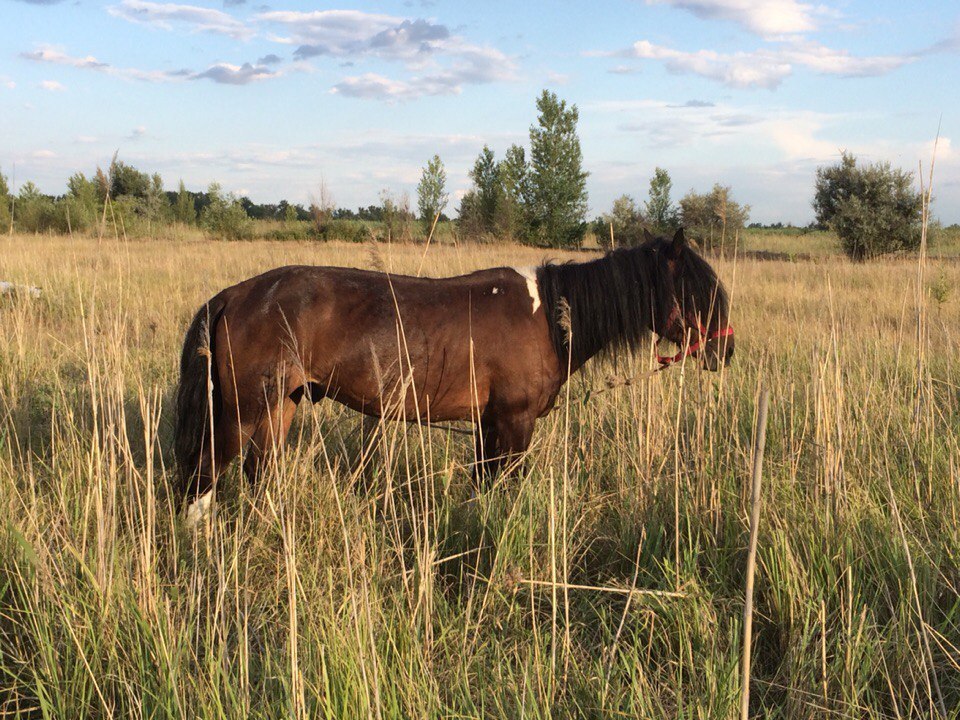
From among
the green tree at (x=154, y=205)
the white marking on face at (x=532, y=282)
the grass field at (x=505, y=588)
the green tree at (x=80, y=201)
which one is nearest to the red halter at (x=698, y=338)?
the grass field at (x=505, y=588)

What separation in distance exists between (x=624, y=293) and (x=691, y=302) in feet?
1.14

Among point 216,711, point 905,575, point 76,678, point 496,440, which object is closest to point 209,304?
point 496,440

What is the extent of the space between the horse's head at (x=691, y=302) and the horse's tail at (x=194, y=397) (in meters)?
2.21

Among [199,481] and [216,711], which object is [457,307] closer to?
[199,481]

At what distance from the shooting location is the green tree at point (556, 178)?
128ft

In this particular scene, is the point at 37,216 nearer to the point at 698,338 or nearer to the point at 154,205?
the point at 154,205

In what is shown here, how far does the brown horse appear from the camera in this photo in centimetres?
315

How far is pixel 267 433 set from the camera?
10.9 ft

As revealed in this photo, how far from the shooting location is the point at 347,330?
3232mm

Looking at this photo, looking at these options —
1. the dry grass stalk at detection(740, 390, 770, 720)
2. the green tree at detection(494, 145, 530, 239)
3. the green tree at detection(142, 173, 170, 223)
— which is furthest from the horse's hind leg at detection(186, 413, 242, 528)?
the green tree at detection(494, 145, 530, 239)

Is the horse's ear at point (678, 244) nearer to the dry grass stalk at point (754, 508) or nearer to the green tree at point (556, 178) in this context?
the dry grass stalk at point (754, 508)

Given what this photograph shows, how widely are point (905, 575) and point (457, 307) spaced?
2.18 meters

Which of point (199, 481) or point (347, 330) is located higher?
point (347, 330)

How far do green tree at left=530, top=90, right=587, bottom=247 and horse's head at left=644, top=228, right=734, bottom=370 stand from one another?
1398 inches
